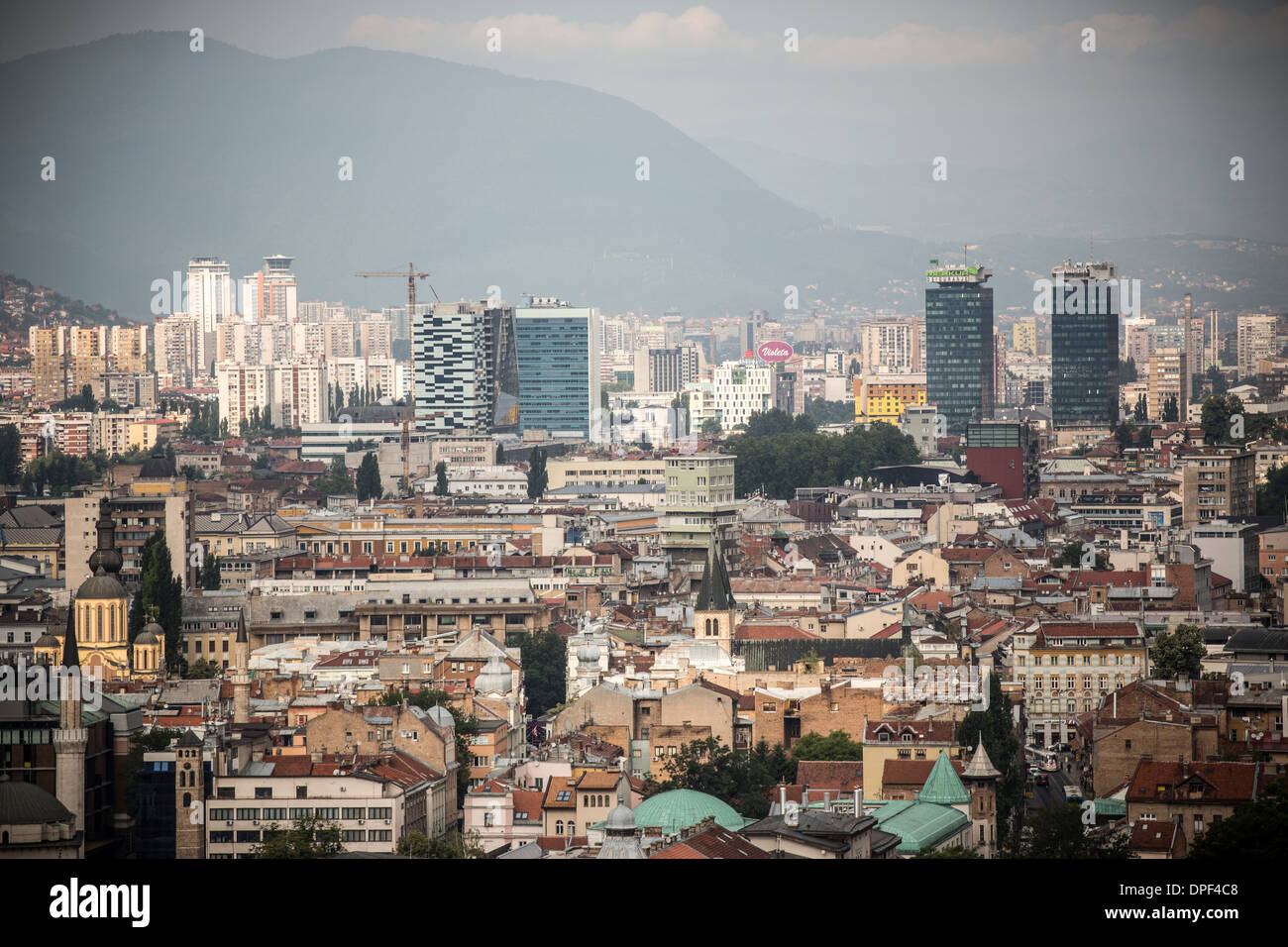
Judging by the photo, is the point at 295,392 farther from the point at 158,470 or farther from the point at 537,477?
the point at 158,470

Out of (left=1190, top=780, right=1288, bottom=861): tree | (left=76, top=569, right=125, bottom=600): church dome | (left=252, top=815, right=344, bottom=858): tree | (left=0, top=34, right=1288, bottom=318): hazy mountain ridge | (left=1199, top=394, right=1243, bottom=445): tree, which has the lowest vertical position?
(left=252, top=815, right=344, bottom=858): tree

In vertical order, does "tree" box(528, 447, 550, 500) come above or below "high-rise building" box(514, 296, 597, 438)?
below

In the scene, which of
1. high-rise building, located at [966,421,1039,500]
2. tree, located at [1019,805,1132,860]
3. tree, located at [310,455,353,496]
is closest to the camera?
tree, located at [1019,805,1132,860]

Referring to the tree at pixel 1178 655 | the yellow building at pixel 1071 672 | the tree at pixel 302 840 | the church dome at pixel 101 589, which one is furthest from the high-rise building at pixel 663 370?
the tree at pixel 302 840

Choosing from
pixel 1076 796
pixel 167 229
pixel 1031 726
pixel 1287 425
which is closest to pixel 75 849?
pixel 1076 796

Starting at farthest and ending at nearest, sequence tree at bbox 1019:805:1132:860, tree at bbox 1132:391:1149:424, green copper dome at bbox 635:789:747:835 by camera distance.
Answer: tree at bbox 1132:391:1149:424, green copper dome at bbox 635:789:747:835, tree at bbox 1019:805:1132:860

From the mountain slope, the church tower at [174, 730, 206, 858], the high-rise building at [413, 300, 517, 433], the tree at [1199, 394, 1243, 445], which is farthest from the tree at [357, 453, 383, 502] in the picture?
the church tower at [174, 730, 206, 858]

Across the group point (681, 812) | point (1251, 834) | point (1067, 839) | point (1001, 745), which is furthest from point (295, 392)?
point (1251, 834)

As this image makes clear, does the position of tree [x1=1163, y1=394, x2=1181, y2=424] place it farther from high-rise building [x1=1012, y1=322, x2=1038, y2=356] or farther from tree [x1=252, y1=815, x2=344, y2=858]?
tree [x1=252, y1=815, x2=344, y2=858]
